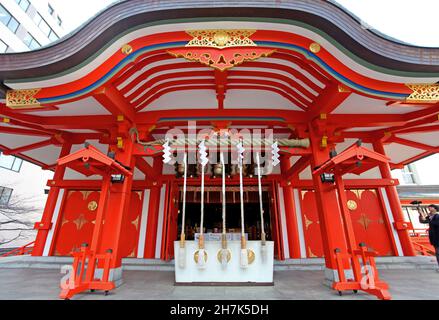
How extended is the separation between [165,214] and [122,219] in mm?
3125

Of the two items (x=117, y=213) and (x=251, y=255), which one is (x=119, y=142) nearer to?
(x=117, y=213)

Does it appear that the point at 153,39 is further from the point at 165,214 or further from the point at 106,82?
the point at 165,214

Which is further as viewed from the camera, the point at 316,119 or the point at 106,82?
the point at 316,119

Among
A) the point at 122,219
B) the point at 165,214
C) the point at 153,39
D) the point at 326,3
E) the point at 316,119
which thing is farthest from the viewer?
the point at 165,214

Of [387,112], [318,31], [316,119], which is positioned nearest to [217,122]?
[316,119]

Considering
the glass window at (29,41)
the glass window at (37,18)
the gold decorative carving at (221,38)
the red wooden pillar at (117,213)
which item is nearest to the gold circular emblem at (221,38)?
the gold decorative carving at (221,38)

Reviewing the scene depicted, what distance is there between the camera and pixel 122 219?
5.19m

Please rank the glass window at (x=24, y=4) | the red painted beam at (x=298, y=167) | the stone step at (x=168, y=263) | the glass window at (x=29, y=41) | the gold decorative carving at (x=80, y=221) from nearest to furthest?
the red painted beam at (x=298, y=167)
the stone step at (x=168, y=263)
the gold decorative carving at (x=80, y=221)
the glass window at (x=24, y=4)
the glass window at (x=29, y=41)

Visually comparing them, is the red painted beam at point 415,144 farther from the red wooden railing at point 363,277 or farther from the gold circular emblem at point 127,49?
the gold circular emblem at point 127,49

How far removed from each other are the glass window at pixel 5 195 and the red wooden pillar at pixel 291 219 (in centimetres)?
1759

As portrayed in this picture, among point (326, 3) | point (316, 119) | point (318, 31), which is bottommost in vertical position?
point (316, 119)

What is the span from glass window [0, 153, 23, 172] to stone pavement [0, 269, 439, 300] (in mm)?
12270

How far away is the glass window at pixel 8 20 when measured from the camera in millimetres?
16156

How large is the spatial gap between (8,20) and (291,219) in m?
23.8
